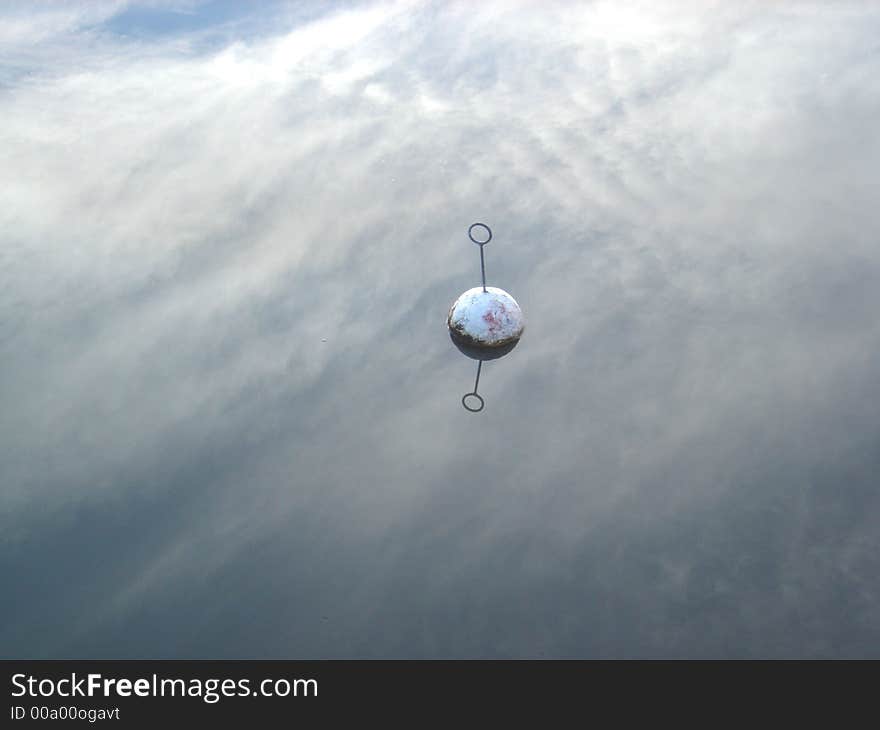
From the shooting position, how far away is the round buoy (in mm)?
8625

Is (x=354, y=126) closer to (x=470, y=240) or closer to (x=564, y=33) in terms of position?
(x=470, y=240)

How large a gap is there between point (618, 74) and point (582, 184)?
270 cm

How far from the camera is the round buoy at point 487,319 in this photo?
862cm

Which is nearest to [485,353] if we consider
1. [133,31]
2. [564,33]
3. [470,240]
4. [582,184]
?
[470,240]

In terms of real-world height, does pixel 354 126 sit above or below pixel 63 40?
below

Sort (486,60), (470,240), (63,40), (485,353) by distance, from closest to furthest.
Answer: (485,353) < (470,240) < (486,60) < (63,40)

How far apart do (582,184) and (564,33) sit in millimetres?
3909

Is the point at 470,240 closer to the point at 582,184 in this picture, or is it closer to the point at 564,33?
the point at 582,184

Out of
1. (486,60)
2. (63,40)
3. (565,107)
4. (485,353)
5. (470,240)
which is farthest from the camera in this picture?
(63,40)

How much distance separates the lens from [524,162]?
1083 centimetres

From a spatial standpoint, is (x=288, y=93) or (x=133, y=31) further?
(x=133, y=31)

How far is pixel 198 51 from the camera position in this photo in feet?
44.0

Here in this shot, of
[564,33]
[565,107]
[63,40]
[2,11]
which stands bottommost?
[565,107]

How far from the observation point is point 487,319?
862 centimetres
